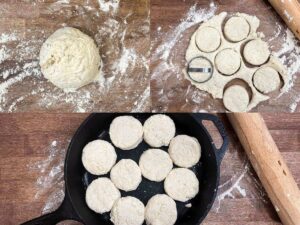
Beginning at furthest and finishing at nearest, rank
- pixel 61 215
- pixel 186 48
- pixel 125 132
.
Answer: pixel 186 48, pixel 125 132, pixel 61 215

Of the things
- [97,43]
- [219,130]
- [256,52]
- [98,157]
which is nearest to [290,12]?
[256,52]

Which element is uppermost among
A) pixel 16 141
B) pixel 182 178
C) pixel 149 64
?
pixel 149 64

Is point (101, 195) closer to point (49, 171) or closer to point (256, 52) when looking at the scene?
point (49, 171)

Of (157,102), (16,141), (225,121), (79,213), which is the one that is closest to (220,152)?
(225,121)

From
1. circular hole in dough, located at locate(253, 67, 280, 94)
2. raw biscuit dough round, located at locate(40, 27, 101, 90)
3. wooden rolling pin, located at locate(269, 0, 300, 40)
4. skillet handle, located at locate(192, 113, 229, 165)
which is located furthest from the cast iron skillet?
wooden rolling pin, located at locate(269, 0, 300, 40)

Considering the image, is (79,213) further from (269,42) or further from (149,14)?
(269,42)

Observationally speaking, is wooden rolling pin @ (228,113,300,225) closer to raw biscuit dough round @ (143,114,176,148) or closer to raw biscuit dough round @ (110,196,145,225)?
raw biscuit dough round @ (143,114,176,148)

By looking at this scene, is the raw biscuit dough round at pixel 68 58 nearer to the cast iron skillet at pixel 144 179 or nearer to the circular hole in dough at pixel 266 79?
the cast iron skillet at pixel 144 179
